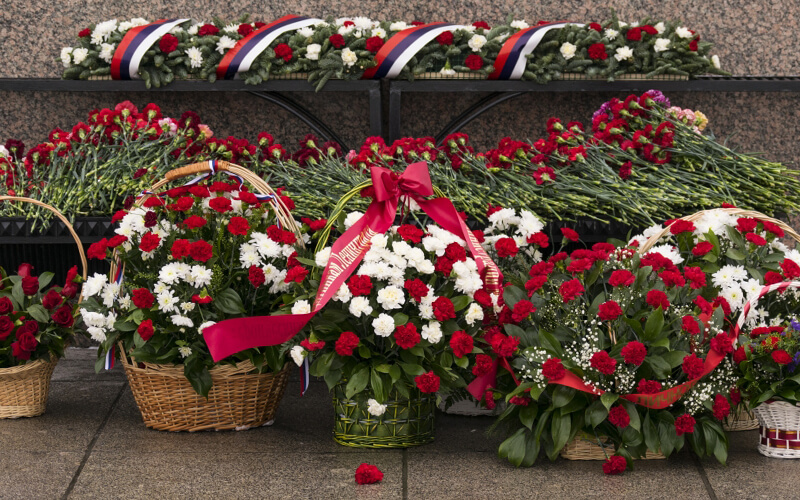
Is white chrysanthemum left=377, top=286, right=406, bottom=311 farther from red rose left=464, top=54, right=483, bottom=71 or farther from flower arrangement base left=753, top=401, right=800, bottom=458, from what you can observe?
red rose left=464, top=54, right=483, bottom=71

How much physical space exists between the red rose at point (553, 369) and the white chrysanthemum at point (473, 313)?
0.31 metres

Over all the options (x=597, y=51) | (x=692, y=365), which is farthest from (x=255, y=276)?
(x=597, y=51)

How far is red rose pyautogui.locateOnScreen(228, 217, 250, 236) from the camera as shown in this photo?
3.01 m

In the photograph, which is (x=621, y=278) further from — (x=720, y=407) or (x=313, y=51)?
(x=313, y=51)

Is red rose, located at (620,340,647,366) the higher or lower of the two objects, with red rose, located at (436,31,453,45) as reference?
lower

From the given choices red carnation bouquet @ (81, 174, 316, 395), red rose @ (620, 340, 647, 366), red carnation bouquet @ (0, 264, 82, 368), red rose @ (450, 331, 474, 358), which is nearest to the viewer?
red rose @ (620, 340, 647, 366)

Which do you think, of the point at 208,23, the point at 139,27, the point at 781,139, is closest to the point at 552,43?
the point at 781,139

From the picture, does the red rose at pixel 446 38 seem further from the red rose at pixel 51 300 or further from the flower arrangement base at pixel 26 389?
the flower arrangement base at pixel 26 389

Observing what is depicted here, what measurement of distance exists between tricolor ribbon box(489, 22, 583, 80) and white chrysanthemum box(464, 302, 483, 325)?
6.23ft

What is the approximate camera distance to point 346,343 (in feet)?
9.11

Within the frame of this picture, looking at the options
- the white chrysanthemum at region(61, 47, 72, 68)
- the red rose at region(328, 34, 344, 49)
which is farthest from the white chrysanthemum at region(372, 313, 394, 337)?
the white chrysanthemum at region(61, 47, 72, 68)

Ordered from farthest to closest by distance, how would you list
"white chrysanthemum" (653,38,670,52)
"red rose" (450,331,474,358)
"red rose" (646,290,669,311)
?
"white chrysanthemum" (653,38,670,52) < "red rose" (450,331,474,358) < "red rose" (646,290,669,311)

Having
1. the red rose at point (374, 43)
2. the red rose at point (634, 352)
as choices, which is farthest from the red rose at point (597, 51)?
the red rose at point (634, 352)

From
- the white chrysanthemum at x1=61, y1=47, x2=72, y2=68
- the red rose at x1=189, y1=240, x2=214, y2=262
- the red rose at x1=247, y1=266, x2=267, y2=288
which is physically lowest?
the red rose at x1=247, y1=266, x2=267, y2=288
